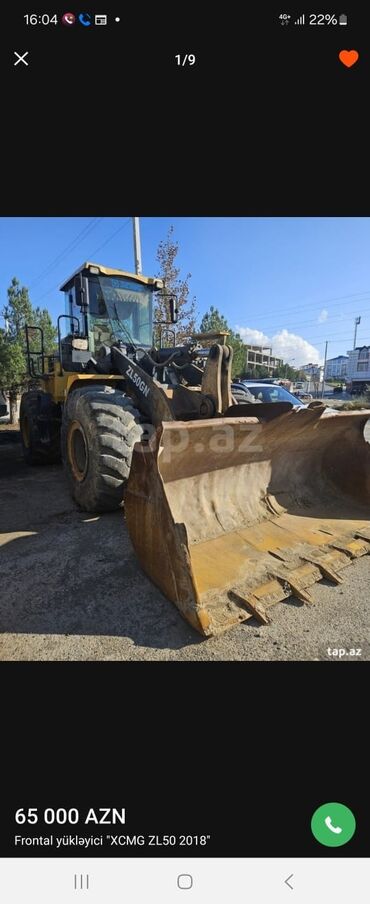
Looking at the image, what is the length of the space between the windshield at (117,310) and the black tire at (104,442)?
1688 millimetres

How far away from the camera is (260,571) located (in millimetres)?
3006

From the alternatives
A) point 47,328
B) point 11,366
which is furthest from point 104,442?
point 47,328

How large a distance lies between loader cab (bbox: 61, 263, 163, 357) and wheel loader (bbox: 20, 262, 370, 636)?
30 millimetres

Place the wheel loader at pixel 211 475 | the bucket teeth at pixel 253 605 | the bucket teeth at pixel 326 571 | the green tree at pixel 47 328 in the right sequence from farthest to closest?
the green tree at pixel 47 328, the bucket teeth at pixel 326 571, the wheel loader at pixel 211 475, the bucket teeth at pixel 253 605

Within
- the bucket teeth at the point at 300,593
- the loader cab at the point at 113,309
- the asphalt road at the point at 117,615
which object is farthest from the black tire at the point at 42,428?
the bucket teeth at the point at 300,593

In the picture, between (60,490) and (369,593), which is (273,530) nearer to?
(369,593)

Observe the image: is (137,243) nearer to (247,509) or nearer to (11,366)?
(11,366)

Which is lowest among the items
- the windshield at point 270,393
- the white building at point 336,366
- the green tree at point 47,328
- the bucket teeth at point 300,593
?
the bucket teeth at point 300,593

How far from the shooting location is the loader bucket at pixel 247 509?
8.87 ft

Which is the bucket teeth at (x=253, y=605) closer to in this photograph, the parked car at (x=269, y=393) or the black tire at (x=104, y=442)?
the black tire at (x=104, y=442)

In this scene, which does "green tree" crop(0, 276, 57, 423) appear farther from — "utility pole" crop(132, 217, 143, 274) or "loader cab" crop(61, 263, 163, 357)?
"loader cab" crop(61, 263, 163, 357)

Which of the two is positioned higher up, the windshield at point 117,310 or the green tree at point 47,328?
the green tree at point 47,328

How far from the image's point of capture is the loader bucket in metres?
2.70

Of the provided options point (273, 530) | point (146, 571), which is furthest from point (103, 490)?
point (273, 530)
